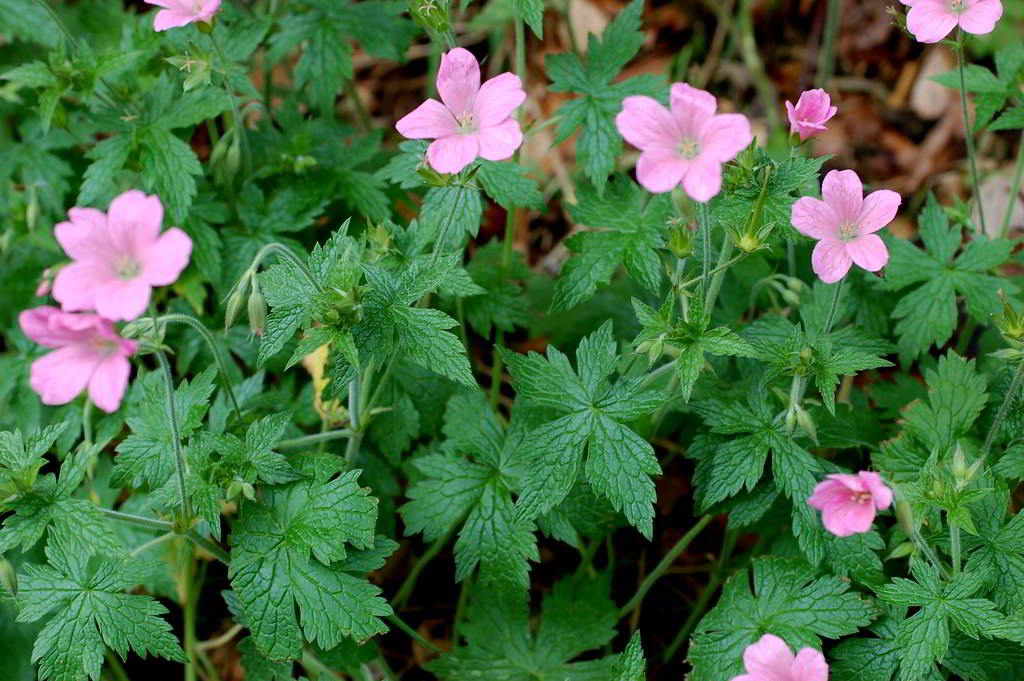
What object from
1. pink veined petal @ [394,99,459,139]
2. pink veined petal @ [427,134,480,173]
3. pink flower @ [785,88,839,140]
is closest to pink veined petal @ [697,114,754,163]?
pink flower @ [785,88,839,140]

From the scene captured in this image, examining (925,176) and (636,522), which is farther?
(925,176)

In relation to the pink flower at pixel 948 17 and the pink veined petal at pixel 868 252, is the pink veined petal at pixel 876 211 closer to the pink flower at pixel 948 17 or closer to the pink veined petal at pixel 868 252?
the pink veined petal at pixel 868 252

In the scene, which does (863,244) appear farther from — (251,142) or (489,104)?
(251,142)

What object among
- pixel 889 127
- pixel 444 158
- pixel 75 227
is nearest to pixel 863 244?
pixel 444 158

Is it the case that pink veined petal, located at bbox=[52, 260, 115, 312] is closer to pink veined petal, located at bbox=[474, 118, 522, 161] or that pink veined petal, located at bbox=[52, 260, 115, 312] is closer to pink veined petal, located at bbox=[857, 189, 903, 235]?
pink veined petal, located at bbox=[474, 118, 522, 161]

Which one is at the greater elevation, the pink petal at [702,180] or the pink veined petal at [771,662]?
the pink petal at [702,180]

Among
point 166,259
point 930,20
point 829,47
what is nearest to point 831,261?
point 930,20

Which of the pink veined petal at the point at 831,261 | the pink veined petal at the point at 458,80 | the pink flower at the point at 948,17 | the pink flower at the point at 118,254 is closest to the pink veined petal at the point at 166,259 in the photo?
the pink flower at the point at 118,254
